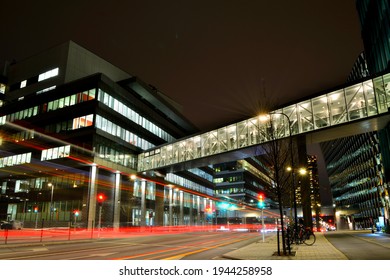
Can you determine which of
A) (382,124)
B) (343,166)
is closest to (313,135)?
(382,124)

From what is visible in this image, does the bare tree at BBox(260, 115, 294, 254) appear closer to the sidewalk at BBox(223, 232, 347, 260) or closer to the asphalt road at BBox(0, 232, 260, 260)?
the sidewalk at BBox(223, 232, 347, 260)

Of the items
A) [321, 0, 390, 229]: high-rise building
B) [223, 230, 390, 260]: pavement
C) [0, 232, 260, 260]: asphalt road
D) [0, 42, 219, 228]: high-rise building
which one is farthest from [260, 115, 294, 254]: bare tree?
[0, 42, 219, 228]: high-rise building

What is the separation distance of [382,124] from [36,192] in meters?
50.2

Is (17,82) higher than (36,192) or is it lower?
higher

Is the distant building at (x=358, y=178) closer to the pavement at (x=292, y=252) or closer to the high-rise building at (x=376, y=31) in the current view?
the high-rise building at (x=376, y=31)

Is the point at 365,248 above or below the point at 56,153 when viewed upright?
below

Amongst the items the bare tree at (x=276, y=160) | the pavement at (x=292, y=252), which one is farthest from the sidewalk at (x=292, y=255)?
the bare tree at (x=276, y=160)

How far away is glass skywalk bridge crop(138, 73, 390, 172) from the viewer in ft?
98.4

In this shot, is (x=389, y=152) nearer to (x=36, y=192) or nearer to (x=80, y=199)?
(x=80, y=199)

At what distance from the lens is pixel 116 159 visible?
5147 centimetres

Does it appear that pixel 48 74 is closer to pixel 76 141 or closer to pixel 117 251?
pixel 76 141

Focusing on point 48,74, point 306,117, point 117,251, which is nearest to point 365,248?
point 117,251

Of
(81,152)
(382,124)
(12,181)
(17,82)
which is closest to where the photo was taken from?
(382,124)

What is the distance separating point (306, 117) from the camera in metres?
34.9
